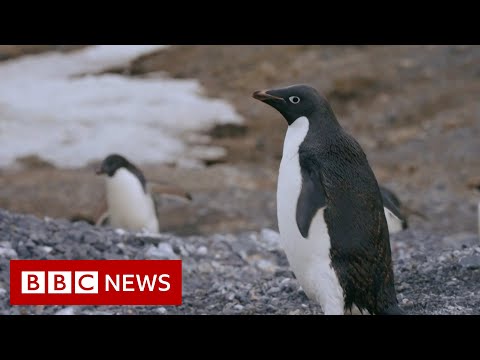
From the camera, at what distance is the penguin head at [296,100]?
2748 millimetres

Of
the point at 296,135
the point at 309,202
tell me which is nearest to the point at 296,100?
the point at 296,135

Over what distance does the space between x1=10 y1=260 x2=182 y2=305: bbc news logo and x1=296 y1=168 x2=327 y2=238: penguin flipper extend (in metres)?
0.47

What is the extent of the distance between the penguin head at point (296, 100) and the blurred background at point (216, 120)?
3276 millimetres

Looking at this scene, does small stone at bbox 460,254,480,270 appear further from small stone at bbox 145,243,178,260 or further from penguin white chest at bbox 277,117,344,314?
small stone at bbox 145,243,178,260

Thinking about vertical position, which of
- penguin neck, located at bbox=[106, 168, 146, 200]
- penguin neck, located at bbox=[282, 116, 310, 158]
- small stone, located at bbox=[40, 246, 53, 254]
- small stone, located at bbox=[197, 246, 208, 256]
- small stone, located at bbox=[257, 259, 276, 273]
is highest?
penguin neck, located at bbox=[282, 116, 310, 158]

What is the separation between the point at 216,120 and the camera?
7789 mm

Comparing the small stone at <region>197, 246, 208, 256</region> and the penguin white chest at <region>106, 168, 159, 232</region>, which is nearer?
the small stone at <region>197, 246, 208, 256</region>

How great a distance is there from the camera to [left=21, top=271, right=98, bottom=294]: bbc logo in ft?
8.96

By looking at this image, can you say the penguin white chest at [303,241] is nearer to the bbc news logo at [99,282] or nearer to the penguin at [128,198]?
the bbc news logo at [99,282]

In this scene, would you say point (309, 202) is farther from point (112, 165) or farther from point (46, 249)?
point (112, 165)

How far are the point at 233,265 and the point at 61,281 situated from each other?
4.74 feet

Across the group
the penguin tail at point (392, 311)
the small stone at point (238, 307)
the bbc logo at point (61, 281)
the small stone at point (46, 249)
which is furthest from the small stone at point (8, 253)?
the penguin tail at point (392, 311)

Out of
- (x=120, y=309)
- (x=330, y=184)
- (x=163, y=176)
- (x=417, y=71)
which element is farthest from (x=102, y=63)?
(x=330, y=184)

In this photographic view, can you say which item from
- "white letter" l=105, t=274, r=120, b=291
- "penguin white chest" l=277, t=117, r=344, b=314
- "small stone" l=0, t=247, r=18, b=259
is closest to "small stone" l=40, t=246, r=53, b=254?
"small stone" l=0, t=247, r=18, b=259
